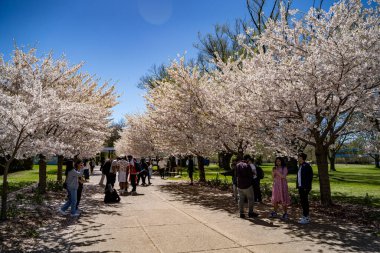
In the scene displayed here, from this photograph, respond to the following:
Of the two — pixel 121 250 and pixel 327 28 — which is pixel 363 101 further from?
pixel 121 250

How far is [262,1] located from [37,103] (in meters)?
20.4

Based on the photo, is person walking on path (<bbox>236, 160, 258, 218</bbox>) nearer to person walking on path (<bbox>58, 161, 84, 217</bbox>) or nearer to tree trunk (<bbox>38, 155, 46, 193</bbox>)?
Answer: person walking on path (<bbox>58, 161, 84, 217</bbox>)

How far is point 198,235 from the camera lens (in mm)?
6363

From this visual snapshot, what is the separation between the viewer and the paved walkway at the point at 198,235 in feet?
18.2

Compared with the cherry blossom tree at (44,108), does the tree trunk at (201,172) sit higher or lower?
lower

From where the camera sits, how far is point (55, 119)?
859cm

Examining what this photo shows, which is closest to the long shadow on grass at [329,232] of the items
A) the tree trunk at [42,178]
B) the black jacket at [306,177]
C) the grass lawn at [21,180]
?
the black jacket at [306,177]

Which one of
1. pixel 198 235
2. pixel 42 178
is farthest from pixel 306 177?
pixel 42 178

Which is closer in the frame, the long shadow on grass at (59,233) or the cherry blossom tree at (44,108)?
the long shadow on grass at (59,233)

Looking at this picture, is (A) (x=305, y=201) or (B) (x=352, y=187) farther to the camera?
(B) (x=352, y=187)

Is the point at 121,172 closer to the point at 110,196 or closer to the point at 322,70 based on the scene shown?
the point at 110,196

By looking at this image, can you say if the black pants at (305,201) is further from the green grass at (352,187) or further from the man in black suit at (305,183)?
the green grass at (352,187)

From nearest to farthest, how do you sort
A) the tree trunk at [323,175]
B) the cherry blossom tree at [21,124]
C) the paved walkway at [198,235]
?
1. the paved walkway at [198,235]
2. the cherry blossom tree at [21,124]
3. the tree trunk at [323,175]

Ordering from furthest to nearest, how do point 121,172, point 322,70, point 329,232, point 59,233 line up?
point 121,172 < point 322,70 < point 59,233 < point 329,232
